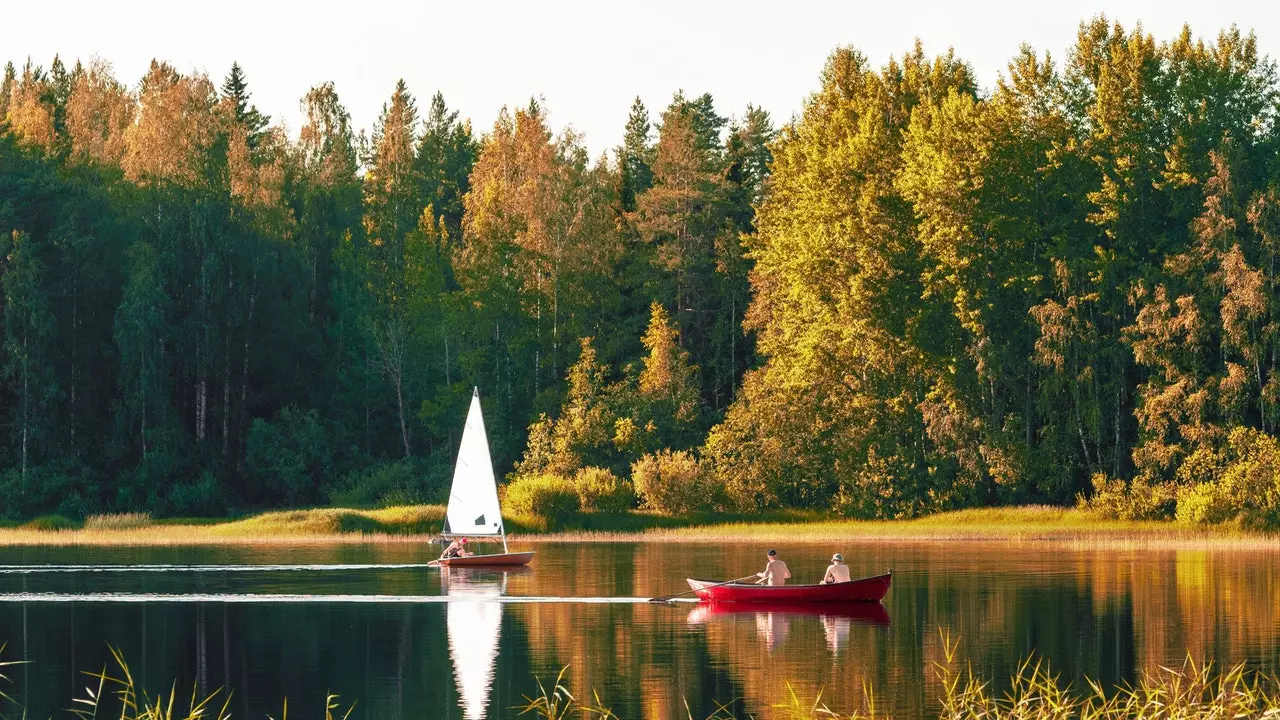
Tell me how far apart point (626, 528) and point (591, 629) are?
128 feet

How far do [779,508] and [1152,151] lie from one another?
2208 cm

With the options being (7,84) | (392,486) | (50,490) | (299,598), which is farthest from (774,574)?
(7,84)

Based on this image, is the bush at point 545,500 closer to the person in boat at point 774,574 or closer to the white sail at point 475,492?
the white sail at point 475,492

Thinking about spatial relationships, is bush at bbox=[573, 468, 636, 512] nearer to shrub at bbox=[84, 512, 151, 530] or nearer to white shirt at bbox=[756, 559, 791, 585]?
shrub at bbox=[84, 512, 151, 530]

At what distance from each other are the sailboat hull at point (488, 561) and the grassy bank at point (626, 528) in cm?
1625

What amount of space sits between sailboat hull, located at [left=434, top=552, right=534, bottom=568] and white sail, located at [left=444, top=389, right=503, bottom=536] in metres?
3.12

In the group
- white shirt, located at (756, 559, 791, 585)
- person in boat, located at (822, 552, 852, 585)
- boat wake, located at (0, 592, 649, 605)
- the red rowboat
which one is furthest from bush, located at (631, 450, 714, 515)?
person in boat, located at (822, 552, 852, 585)

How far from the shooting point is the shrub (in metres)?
77.4

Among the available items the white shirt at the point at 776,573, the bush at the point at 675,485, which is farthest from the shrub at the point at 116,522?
the white shirt at the point at 776,573

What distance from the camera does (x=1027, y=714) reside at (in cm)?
1727

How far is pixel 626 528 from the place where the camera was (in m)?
74.3

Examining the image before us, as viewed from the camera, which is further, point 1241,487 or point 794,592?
point 1241,487

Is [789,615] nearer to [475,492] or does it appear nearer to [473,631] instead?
[473,631]

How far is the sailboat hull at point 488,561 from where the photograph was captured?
54.0 meters
